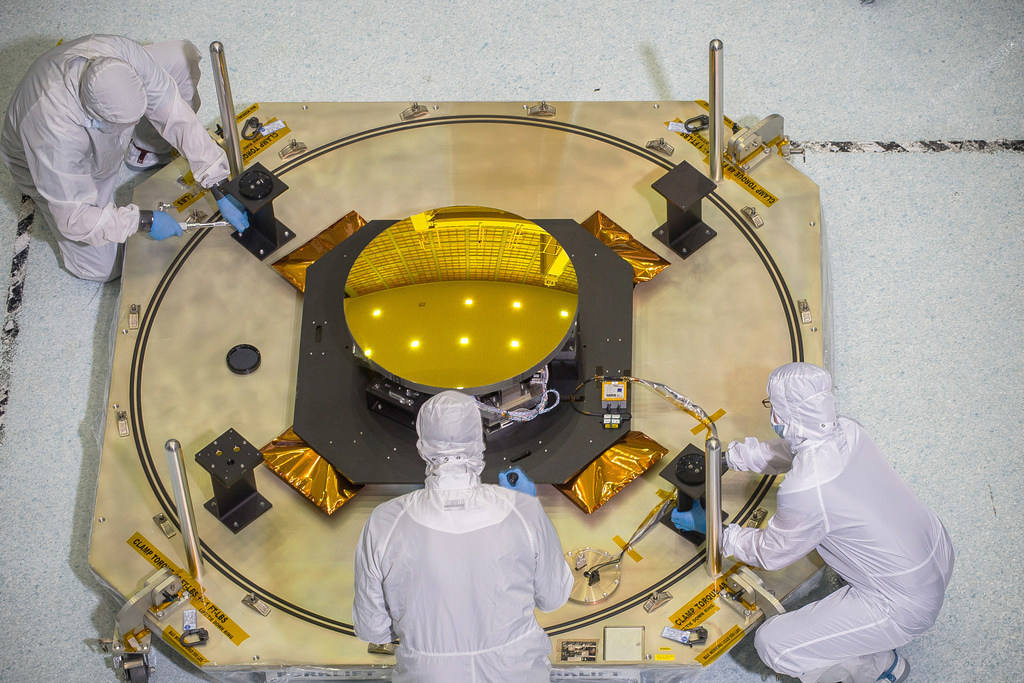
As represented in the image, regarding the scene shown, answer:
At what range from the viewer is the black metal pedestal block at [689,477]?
15.6ft

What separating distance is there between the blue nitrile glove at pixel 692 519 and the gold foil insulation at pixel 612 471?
0.28m

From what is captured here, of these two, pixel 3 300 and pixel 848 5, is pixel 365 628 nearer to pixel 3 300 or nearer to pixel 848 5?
pixel 3 300

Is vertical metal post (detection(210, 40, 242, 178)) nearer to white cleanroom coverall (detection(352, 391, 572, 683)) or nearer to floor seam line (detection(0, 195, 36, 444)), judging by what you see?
floor seam line (detection(0, 195, 36, 444))

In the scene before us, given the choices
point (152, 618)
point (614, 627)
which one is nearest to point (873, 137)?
point (614, 627)

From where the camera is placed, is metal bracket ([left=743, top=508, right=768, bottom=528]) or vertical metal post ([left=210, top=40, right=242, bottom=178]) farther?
vertical metal post ([left=210, top=40, right=242, bottom=178])

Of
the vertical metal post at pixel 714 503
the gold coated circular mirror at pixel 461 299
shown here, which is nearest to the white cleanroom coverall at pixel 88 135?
the gold coated circular mirror at pixel 461 299

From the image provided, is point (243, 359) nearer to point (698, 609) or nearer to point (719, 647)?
point (698, 609)

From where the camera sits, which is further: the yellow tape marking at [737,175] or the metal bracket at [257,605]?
the yellow tape marking at [737,175]

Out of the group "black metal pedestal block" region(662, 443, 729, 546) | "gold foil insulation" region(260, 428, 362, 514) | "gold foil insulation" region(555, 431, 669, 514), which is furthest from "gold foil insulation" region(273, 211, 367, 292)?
"black metal pedestal block" region(662, 443, 729, 546)

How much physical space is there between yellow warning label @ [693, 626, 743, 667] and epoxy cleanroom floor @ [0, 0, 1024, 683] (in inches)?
11.9

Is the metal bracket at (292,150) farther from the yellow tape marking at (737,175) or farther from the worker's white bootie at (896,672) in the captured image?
the worker's white bootie at (896,672)

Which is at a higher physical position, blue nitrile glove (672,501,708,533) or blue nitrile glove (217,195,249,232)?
blue nitrile glove (217,195,249,232)

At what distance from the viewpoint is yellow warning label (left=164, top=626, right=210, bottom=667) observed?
4723mm

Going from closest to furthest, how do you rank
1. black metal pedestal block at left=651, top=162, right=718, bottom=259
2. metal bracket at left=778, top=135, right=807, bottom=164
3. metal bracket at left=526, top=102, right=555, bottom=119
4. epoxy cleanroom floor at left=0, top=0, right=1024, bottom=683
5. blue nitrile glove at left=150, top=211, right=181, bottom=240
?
epoxy cleanroom floor at left=0, top=0, right=1024, bottom=683 < black metal pedestal block at left=651, top=162, right=718, bottom=259 < blue nitrile glove at left=150, top=211, right=181, bottom=240 < metal bracket at left=526, top=102, right=555, bottom=119 < metal bracket at left=778, top=135, right=807, bottom=164
